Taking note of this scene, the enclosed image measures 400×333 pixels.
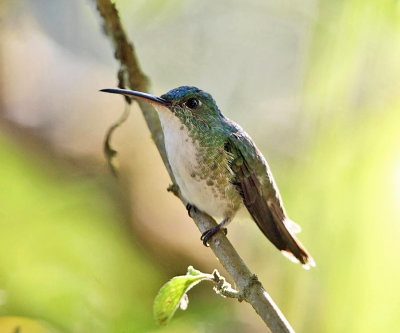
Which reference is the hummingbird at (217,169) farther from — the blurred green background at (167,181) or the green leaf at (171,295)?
the green leaf at (171,295)

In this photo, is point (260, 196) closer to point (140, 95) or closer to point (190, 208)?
point (190, 208)

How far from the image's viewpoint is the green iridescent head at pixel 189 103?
7.44 feet

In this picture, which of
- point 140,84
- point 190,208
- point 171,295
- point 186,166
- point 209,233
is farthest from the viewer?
point 140,84

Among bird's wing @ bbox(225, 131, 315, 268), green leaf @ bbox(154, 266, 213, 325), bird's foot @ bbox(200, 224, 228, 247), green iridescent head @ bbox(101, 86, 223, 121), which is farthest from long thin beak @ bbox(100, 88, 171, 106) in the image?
green leaf @ bbox(154, 266, 213, 325)

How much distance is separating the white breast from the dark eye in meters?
0.12

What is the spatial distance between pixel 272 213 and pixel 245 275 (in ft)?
2.31

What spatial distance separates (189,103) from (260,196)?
508 mm

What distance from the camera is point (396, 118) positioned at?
255 centimetres

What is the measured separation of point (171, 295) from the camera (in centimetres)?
157

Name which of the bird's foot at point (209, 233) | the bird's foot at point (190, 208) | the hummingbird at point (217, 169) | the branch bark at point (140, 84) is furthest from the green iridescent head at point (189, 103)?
the bird's foot at point (209, 233)

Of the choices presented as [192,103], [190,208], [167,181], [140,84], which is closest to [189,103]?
[192,103]

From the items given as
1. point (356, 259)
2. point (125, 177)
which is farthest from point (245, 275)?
point (125, 177)

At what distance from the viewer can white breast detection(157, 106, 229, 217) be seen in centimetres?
217

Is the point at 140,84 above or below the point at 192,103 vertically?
above
